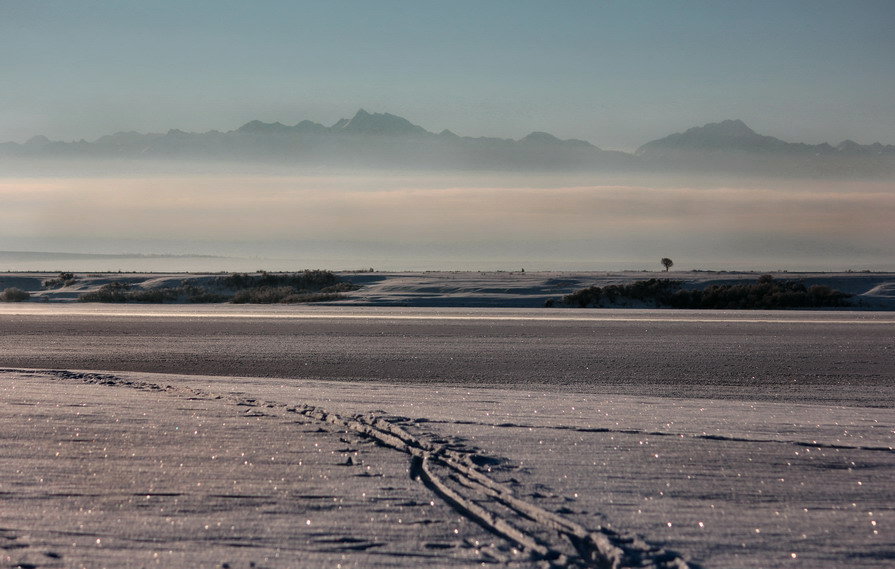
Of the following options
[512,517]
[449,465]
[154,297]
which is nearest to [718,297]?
[154,297]

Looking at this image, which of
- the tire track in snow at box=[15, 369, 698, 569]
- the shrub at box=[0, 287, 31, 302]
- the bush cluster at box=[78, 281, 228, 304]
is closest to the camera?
the tire track in snow at box=[15, 369, 698, 569]

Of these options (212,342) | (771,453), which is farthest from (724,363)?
(212,342)

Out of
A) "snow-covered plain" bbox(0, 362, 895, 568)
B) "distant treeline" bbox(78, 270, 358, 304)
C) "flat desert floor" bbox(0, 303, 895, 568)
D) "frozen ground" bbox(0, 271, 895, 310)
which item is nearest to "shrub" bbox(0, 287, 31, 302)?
"frozen ground" bbox(0, 271, 895, 310)

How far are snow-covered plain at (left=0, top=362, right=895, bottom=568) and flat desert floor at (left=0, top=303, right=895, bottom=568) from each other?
18 mm

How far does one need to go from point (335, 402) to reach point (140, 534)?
423 centimetres

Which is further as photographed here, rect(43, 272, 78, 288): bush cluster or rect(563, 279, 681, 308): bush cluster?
rect(43, 272, 78, 288): bush cluster

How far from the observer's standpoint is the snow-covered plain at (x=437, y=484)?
4426mm

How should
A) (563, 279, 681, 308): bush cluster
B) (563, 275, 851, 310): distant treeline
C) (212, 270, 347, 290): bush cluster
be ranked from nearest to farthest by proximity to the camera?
(563, 275, 851, 310): distant treeline → (563, 279, 681, 308): bush cluster → (212, 270, 347, 290): bush cluster

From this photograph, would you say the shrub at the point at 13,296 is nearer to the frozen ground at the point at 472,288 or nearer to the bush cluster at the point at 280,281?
the frozen ground at the point at 472,288

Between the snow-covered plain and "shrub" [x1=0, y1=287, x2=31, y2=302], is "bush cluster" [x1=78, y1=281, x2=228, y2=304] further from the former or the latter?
the snow-covered plain

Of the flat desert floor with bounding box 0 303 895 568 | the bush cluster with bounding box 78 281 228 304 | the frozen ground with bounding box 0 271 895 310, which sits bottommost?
the flat desert floor with bounding box 0 303 895 568

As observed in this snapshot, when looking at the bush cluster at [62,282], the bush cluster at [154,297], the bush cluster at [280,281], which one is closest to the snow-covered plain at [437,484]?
the bush cluster at [154,297]

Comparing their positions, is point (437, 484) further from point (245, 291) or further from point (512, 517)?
point (245, 291)

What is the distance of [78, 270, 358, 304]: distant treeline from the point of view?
36875 millimetres
